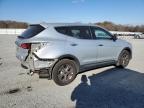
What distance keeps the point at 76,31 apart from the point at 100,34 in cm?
119

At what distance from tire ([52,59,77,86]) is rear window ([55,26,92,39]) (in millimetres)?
872

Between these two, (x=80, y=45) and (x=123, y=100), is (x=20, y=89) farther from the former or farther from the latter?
(x=123, y=100)

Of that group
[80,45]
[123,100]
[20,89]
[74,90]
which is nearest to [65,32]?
[80,45]

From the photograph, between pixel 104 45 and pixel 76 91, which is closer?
pixel 76 91

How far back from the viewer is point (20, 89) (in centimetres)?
485

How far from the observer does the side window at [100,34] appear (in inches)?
242

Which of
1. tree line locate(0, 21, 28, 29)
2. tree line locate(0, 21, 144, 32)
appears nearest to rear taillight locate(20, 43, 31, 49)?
tree line locate(0, 21, 144, 32)

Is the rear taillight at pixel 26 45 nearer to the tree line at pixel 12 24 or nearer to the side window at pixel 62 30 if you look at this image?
the side window at pixel 62 30

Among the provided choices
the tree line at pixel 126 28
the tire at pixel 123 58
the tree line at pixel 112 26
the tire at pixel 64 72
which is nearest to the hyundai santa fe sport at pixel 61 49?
the tire at pixel 64 72

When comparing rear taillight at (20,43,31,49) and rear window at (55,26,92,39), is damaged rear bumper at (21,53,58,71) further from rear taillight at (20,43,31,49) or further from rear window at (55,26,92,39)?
rear window at (55,26,92,39)

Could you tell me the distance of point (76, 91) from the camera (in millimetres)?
4820

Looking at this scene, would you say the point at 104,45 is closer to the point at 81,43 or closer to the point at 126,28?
the point at 81,43

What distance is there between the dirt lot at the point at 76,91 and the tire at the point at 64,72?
180mm

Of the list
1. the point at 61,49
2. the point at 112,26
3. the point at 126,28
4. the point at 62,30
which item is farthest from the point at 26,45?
the point at 126,28
